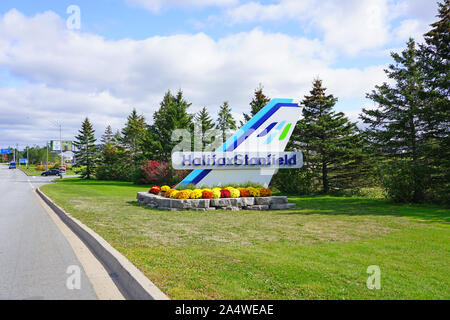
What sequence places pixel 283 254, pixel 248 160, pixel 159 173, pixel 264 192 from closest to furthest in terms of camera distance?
pixel 283 254
pixel 264 192
pixel 248 160
pixel 159 173

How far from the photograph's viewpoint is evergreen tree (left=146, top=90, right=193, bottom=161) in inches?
1646

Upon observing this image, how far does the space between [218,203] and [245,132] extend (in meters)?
4.91

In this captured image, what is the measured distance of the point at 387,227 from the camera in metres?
10.4

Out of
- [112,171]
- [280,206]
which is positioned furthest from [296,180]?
[112,171]

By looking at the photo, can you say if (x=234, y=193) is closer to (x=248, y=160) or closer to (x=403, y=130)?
(x=248, y=160)

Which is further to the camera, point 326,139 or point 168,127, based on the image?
point 168,127

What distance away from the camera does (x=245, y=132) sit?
1791 cm

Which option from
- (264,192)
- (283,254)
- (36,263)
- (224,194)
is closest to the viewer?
→ (36,263)

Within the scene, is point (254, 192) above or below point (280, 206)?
above

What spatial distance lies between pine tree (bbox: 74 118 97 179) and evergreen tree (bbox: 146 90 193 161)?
661 inches

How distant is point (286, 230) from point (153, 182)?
1225 inches

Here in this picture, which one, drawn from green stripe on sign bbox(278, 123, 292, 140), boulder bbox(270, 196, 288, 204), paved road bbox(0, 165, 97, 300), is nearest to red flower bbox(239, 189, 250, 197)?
boulder bbox(270, 196, 288, 204)

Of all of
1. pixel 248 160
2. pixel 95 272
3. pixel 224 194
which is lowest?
pixel 95 272
